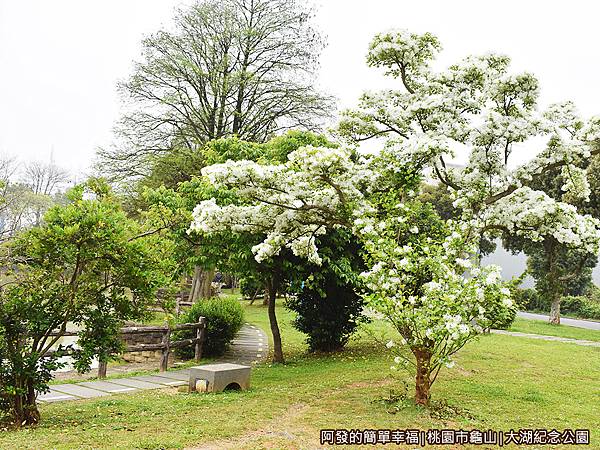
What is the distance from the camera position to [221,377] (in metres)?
8.58

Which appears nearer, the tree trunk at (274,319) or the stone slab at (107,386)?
the stone slab at (107,386)

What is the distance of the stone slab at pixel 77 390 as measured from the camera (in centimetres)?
868

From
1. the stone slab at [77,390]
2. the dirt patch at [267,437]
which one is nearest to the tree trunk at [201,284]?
the stone slab at [77,390]

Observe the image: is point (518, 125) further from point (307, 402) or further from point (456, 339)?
point (307, 402)

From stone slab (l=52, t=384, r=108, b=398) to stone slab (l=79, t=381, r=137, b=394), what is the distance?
0.46 feet

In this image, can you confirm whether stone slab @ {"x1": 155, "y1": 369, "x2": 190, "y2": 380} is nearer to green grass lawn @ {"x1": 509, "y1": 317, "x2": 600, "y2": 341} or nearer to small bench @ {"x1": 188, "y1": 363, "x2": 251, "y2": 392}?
small bench @ {"x1": 188, "y1": 363, "x2": 251, "y2": 392}

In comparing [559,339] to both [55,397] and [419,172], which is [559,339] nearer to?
[419,172]

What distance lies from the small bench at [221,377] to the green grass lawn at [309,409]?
0.65ft

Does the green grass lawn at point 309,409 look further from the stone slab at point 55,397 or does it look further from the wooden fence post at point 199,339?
the wooden fence post at point 199,339

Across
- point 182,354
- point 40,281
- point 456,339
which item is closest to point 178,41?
point 182,354

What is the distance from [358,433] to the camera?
600 cm

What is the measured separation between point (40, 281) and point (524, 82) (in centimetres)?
816

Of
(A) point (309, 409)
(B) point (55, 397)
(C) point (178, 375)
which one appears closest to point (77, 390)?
(B) point (55, 397)

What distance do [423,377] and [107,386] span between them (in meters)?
5.65
